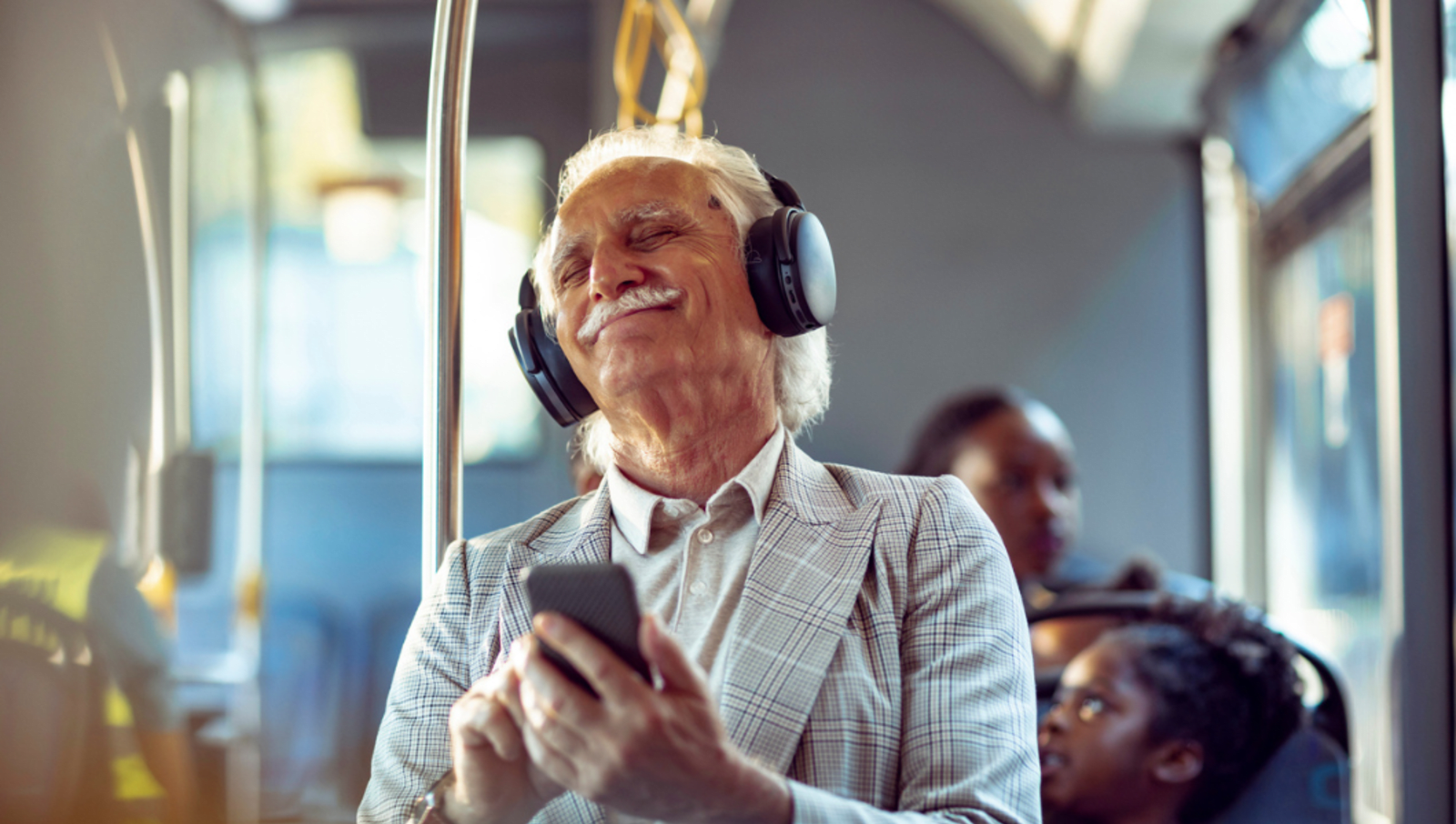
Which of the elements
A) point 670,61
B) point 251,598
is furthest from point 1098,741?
point 251,598

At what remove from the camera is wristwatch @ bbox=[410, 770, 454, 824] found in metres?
0.80

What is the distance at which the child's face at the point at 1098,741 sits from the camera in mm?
1446

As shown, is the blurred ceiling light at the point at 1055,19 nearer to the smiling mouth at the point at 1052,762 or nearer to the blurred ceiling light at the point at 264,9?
the smiling mouth at the point at 1052,762

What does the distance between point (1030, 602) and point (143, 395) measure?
157 cm

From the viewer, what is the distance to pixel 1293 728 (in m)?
1.43

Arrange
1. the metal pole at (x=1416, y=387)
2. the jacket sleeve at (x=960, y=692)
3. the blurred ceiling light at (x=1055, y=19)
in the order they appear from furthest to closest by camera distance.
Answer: the blurred ceiling light at (x=1055, y=19)
the metal pole at (x=1416, y=387)
the jacket sleeve at (x=960, y=692)

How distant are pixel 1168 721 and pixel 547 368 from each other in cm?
97

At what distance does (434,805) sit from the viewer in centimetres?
81

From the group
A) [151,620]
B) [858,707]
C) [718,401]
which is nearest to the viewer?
[858,707]

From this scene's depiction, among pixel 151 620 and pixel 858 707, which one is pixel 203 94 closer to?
pixel 151 620

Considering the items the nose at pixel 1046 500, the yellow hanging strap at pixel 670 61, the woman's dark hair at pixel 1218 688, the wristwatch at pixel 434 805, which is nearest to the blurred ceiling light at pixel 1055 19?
the nose at pixel 1046 500

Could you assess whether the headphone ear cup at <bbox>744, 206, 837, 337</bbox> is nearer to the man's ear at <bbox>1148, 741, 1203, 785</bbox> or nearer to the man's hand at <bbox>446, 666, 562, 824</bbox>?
the man's hand at <bbox>446, 666, 562, 824</bbox>

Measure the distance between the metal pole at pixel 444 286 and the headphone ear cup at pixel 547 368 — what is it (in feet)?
0.20

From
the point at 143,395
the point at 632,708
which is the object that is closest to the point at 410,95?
the point at 143,395
